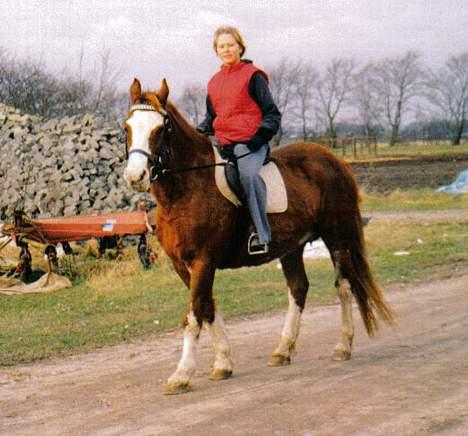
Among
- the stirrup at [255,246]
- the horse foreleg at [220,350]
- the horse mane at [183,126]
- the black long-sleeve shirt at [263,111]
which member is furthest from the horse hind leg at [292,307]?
the horse mane at [183,126]

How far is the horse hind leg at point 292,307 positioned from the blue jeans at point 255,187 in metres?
1.11

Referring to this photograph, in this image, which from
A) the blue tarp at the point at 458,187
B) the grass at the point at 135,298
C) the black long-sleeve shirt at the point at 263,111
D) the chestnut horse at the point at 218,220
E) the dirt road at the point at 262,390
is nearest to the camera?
the dirt road at the point at 262,390

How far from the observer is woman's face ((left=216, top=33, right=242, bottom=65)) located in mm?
6523

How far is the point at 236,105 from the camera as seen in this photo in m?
6.57

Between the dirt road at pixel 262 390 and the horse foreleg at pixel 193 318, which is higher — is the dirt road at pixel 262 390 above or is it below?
below

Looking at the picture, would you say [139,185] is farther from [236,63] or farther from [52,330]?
[52,330]

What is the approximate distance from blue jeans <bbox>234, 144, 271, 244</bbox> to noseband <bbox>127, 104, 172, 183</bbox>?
0.70m

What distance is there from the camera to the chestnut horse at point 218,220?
600 centimetres

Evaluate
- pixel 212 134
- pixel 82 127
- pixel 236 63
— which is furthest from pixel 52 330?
pixel 82 127

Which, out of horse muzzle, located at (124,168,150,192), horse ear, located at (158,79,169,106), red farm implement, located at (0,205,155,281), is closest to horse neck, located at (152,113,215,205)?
horse ear, located at (158,79,169,106)

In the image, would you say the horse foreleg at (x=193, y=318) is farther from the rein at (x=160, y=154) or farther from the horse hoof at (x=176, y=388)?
the rein at (x=160, y=154)

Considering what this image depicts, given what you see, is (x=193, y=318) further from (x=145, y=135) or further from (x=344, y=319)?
(x=344, y=319)

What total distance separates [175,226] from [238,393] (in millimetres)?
1419

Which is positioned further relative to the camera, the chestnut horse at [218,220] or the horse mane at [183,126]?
the horse mane at [183,126]
